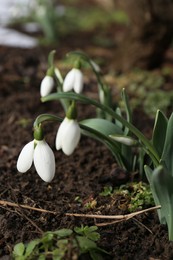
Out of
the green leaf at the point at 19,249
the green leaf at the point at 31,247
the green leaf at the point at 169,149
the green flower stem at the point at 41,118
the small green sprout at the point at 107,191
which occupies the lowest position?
the small green sprout at the point at 107,191

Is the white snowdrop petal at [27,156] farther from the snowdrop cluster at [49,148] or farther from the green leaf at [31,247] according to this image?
the green leaf at [31,247]

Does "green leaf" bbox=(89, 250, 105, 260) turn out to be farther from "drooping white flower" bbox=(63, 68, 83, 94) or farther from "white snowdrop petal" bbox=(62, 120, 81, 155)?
"drooping white flower" bbox=(63, 68, 83, 94)

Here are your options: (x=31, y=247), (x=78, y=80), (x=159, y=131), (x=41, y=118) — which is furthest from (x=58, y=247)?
(x=78, y=80)

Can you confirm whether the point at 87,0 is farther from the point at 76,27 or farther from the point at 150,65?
the point at 150,65

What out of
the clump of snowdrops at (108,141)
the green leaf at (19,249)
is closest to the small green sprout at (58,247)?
the green leaf at (19,249)

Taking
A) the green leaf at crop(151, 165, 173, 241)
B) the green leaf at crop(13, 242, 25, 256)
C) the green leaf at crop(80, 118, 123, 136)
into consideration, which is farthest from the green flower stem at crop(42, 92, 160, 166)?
the green leaf at crop(13, 242, 25, 256)

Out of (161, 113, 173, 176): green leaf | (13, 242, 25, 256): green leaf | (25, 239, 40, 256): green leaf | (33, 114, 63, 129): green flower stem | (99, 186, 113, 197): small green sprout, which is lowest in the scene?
(99, 186, 113, 197): small green sprout

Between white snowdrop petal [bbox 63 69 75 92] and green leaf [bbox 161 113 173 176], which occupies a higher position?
white snowdrop petal [bbox 63 69 75 92]

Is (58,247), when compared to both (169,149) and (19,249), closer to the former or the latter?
(19,249)
